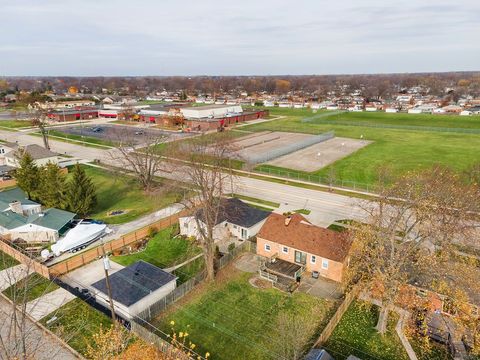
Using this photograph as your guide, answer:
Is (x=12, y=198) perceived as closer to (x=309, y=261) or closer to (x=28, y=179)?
(x=28, y=179)

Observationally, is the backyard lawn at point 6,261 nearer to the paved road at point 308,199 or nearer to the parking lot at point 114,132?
the paved road at point 308,199

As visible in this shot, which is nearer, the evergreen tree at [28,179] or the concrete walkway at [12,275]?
the concrete walkway at [12,275]

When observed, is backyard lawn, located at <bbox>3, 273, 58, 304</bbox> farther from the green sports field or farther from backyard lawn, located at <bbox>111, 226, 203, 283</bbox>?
the green sports field

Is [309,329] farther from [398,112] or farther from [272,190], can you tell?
[398,112]

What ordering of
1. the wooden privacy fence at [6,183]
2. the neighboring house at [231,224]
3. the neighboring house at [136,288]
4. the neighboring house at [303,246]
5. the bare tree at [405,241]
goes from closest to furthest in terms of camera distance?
the bare tree at [405,241] < the neighboring house at [136,288] < the neighboring house at [303,246] < the neighboring house at [231,224] < the wooden privacy fence at [6,183]

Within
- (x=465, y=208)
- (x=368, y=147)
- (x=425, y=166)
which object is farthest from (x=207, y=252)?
(x=368, y=147)

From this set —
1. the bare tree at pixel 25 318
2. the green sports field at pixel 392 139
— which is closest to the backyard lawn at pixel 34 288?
the bare tree at pixel 25 318

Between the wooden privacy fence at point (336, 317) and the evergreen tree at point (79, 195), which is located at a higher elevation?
A: the evergreen tree at point (79, 195)
